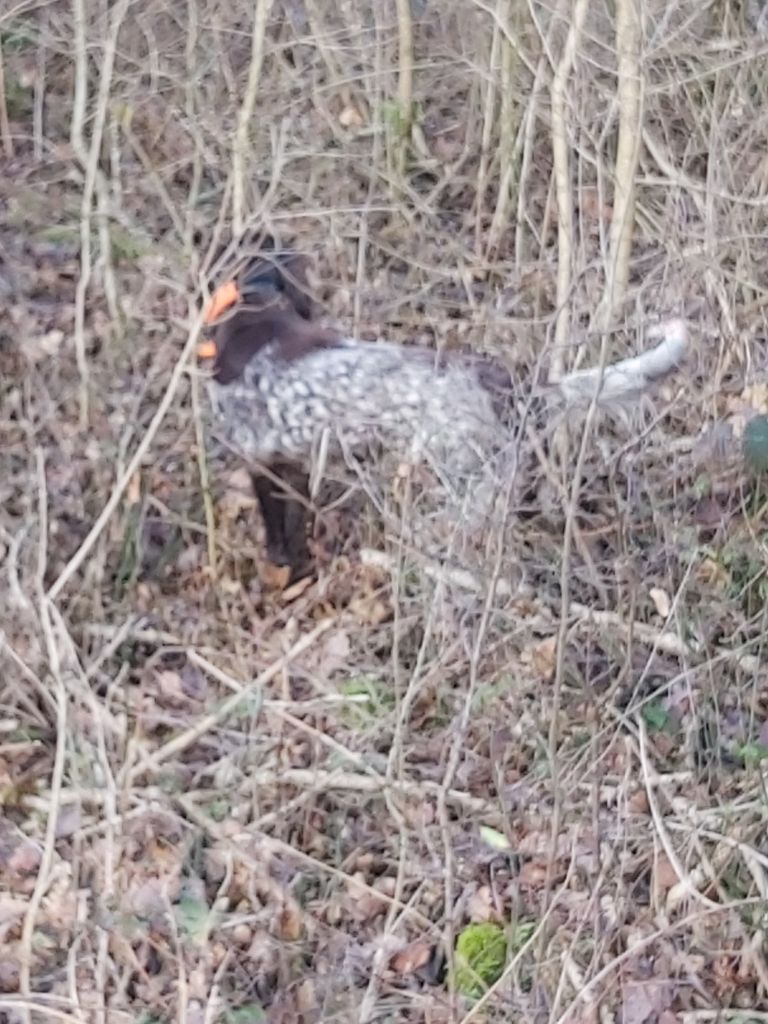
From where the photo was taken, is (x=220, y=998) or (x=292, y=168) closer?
(x=220, y=998)

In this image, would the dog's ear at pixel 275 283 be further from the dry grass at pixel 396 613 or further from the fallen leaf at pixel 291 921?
the fallen leaf at pixel 291 921

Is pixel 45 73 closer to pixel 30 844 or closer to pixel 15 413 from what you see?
pixel 15 413

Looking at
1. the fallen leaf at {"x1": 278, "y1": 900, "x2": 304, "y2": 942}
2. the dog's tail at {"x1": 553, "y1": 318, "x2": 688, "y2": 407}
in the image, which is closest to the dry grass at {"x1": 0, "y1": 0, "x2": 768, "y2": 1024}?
the fallen leaf at {"x1": 278, "y1": 900, "x2": 304, "y2": 942}

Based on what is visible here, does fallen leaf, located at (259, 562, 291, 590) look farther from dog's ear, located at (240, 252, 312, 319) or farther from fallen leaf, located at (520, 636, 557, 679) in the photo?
fallen leaf, located at (520, 636, 557, 679)

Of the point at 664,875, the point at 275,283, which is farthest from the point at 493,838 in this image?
the point at 275,283

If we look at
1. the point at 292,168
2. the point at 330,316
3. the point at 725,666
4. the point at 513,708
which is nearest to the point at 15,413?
the point at 330,316

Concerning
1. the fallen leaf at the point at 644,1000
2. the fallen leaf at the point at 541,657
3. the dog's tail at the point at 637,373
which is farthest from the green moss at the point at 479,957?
the dog's tail at the point at 637,373

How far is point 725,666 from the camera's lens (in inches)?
155

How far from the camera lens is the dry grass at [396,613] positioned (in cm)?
345

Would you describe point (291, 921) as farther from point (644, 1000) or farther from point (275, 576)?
point (275, 576)

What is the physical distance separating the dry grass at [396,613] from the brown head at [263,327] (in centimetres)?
17

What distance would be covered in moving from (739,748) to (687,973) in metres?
0.64

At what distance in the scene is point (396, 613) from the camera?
12.6ft

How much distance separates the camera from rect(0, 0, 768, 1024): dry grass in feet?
11.3
